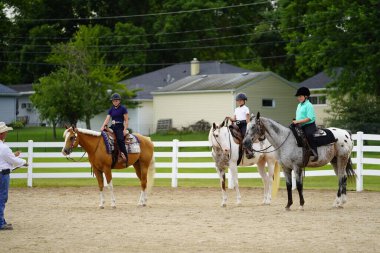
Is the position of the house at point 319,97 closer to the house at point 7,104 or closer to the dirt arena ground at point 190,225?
the house at point 7,104

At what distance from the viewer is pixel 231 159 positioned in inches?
678

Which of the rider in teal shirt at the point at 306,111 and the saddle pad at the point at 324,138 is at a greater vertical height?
the rider in teal shirt at the point at 306,111

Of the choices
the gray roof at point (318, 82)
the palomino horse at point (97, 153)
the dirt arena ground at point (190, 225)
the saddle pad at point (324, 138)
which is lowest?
the dirt arena ground at point (190, 225)

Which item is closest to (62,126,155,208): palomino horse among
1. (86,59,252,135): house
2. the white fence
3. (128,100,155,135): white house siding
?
the white fence

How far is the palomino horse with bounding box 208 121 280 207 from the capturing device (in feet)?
55.7

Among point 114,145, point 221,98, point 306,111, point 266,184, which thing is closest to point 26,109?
point 221,98

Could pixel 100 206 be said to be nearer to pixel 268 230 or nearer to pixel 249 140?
pixel 249 140

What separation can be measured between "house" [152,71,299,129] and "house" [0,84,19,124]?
14.8 meters

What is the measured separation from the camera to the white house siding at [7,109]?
66000 mm

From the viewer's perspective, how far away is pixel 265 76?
55844 millimetres

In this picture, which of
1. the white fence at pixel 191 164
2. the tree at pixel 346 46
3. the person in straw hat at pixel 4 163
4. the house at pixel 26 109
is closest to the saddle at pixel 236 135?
the white fence at pixel 191 164

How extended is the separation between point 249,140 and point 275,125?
28.6 inches

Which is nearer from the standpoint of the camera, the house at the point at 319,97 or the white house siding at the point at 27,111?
the house at the point at 319,97

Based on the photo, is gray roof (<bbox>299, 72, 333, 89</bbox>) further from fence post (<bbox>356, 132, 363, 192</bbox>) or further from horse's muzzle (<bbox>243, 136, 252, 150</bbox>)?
horse's muzzle (<bbox>243, 136, 252, 150</bbox>)
